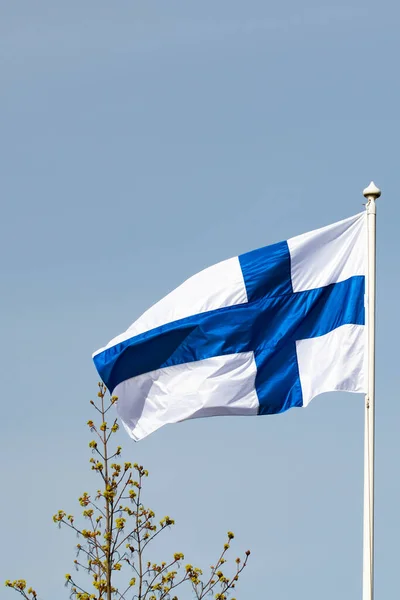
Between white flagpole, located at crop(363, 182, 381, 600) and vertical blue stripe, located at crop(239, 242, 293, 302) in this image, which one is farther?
vertical blue stripe, located at crop(239, 242, 293, 302)

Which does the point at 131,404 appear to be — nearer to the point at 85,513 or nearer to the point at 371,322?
the point at 85,513

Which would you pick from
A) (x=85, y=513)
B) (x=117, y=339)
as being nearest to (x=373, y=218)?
(x=117, y=339)

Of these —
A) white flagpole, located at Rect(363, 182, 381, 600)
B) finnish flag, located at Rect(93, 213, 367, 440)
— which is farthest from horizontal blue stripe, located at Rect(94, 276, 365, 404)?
white flagpole, located at Rect(363, 182, 381, 600)

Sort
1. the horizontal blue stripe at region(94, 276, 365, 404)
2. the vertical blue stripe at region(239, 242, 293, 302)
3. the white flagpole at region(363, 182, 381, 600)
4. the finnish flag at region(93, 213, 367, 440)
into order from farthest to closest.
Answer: the vertical blue stripe at region(239, 242, 293, 302) → the horizontal blue stripe at region(94, 276, 365, 404) → the finnish flag at region(93, 213, 367, 440) → the white flagpole at region(363, 182, 381, 600)

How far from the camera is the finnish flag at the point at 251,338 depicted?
12.2 meters

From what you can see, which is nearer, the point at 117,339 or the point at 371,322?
the point at 371,322

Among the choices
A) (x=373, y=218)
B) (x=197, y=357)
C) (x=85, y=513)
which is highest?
(x=373, y=218)

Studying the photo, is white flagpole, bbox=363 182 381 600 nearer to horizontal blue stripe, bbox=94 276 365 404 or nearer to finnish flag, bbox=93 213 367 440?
finnish flag, bbox=93 213 367 440

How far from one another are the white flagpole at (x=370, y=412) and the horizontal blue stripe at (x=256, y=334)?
2.29 feet

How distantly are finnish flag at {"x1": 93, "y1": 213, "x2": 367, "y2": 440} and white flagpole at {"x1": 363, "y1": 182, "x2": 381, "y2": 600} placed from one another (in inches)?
18.3

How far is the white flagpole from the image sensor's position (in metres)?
10.3

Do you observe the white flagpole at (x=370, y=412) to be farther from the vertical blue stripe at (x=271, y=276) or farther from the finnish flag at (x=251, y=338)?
the vertical blue stripe at (x=271, y=276)

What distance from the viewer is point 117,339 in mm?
13008

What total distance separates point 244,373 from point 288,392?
0.54m
